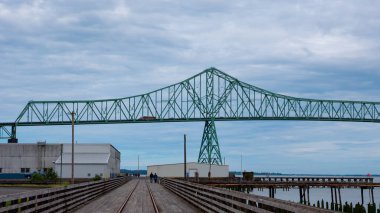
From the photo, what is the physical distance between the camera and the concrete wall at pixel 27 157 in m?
103

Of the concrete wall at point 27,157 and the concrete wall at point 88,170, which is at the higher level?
the concrete wall at point 27,157

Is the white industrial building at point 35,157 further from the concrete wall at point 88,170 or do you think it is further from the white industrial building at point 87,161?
the concrete wall at point 88,170

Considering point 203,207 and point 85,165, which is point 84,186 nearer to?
point 203,207

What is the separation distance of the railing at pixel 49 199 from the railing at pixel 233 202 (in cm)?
615

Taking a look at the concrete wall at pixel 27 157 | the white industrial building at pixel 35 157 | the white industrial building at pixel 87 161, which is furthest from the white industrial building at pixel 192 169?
the concrete wall at pixel 27 157

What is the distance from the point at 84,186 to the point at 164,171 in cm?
8676

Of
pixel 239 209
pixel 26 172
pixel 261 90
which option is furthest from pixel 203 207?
pixel 261 90

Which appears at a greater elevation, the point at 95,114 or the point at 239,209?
the point at 95,114

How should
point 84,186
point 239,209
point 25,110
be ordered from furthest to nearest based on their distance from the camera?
point 25,110
point 84,186
point 239,209

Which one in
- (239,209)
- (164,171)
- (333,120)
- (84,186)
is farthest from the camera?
(333,120)

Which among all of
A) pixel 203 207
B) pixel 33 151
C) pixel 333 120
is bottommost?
pixel 203 207

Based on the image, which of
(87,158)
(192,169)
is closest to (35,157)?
(87,158)

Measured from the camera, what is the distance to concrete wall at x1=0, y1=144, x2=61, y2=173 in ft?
337

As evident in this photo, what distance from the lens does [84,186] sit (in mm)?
32250
